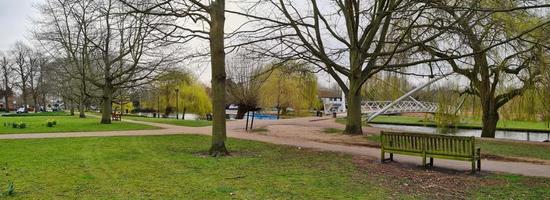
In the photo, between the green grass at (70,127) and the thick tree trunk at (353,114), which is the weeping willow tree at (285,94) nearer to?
the green grass at (70,127)

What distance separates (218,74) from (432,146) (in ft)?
17.5

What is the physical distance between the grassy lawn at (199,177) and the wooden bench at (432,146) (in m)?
0.59

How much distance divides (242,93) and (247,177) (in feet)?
143

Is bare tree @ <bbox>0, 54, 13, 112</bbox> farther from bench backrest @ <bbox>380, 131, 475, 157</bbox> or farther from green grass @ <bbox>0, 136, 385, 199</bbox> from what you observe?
bench backrest @ <bbox>380, 131, 475, 157</bbox>

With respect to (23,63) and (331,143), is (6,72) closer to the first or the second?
(23,63)

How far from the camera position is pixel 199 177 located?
314 inches

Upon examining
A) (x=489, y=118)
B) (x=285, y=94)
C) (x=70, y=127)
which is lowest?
(x=70, y=127)

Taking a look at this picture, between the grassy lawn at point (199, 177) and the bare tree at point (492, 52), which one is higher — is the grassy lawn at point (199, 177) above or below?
below

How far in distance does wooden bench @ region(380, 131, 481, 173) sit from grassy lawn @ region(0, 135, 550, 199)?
59cm

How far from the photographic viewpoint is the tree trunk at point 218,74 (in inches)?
455

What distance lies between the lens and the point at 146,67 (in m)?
28.0

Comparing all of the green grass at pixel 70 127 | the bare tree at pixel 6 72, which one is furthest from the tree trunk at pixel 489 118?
the bare tree at pixel 6 72

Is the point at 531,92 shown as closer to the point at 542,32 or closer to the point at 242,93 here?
the point at 542,32

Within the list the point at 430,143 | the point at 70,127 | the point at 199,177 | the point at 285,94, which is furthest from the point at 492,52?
the point at 285,94
